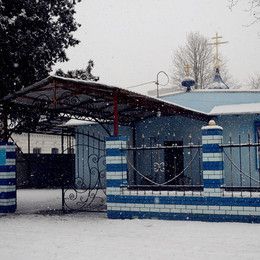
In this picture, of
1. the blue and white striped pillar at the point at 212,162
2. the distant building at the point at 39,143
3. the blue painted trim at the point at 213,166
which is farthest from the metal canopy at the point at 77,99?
the distant building at the point at 39,143

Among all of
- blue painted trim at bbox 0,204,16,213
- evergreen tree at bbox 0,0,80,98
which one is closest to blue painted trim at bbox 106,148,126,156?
blue painted trim at bbox 0,204,16,213

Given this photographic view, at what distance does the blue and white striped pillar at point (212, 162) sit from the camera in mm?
9359

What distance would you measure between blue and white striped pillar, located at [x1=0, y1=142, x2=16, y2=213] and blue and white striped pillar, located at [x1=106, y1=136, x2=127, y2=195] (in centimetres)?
295

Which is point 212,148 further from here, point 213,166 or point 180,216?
point 180,216

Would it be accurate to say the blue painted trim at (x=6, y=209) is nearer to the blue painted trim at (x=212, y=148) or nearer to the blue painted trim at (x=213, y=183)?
the blue painted trim at (x=213, y=183)

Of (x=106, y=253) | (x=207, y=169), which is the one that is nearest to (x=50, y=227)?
(x=106, y=253)

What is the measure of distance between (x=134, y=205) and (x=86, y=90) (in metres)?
3.03

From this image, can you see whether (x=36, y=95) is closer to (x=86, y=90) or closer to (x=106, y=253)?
(x=86, y=90)

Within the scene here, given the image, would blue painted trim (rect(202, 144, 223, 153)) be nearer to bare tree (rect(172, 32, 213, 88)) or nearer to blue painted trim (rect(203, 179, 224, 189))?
blue painted trim (rect(203, 179, 224, 189))

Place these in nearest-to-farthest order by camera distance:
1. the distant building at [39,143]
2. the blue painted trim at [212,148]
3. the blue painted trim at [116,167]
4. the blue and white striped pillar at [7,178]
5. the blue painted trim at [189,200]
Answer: the blue painted trim at [189,200], the blue painted trim at [212,148], the blue painted trim at [116,167], the blue and white striped pillar at [7,178], the distant building at [39,143]

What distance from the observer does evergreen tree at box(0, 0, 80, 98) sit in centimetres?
1617

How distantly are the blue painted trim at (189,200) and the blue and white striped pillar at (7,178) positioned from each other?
2970mm

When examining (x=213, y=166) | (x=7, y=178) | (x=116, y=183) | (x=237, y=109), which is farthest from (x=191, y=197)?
(x=237, y=109)

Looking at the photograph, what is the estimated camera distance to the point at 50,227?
363 inches
